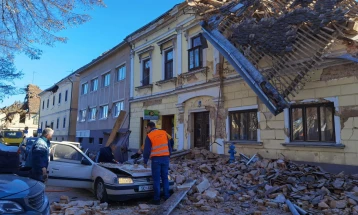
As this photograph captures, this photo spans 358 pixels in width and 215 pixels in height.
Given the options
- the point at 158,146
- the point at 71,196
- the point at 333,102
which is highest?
the point at 333,102

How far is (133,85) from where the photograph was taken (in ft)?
57.2

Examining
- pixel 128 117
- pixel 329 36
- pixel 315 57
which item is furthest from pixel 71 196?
pixel 128 117

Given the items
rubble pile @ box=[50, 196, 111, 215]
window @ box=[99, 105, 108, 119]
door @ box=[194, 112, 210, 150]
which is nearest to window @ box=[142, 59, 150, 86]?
door @ box=[194, 112, 210, 150]

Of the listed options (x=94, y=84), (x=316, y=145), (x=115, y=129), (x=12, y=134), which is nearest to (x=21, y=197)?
(x=316, y=145)

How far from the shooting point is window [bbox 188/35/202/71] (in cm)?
1250

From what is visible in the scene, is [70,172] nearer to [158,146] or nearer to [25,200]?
[158,146]

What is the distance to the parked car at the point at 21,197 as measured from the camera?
9.89 ft

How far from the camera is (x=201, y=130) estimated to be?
40.7 ft

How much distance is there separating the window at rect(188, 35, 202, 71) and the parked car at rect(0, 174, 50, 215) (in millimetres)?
9635

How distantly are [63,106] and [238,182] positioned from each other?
27802 mm

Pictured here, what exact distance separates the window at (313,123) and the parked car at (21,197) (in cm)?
754

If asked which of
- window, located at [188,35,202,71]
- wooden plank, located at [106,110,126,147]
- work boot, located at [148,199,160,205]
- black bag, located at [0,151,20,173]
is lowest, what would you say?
work boot, located at [148,199,160,205]

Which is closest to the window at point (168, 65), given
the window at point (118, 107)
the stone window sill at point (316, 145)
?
the window at point (118, 107)

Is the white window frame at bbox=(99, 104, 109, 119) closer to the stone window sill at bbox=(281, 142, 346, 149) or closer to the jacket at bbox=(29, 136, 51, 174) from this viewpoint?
the stone window sill at bbox=(281, 142, 346, 149)
